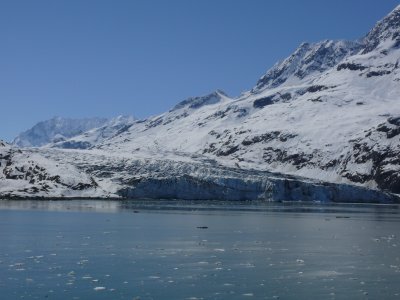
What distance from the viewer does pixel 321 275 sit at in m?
39.5

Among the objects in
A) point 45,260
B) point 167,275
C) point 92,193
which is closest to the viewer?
point 167,275

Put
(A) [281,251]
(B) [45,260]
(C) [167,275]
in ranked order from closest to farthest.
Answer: (C) [167,275], (B) [45,260], (A) [281,251]

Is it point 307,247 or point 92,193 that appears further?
point 92,193

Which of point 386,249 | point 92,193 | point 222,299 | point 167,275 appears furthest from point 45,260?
point 92,193

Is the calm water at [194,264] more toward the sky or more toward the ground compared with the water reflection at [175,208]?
more toward the ground

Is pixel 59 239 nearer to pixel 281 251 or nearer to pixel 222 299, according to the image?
pixel 281 251

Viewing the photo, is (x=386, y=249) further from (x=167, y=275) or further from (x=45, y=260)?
(x=45, y=260)

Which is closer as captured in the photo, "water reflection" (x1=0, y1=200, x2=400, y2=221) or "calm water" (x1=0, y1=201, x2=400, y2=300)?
"calm water" (x1=0, y1=201, x2=400, y2=300)

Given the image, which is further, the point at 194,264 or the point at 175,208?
the point at 175,208

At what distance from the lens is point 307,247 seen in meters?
55.5

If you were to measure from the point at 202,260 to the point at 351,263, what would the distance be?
418 inches

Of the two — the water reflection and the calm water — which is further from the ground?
the water reflection

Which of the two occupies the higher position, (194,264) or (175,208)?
(175,208)

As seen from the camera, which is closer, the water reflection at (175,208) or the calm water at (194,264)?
the calm water at (194,264)
